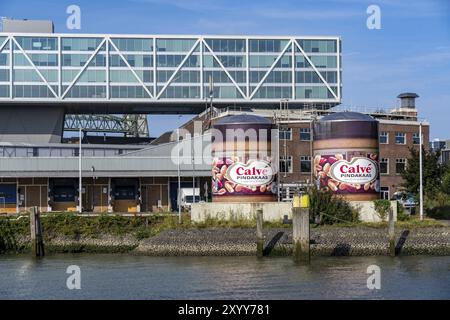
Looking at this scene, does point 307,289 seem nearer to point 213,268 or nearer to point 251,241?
point 213,268

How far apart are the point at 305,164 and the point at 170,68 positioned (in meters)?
31.9

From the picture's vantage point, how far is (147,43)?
114125 millimetres

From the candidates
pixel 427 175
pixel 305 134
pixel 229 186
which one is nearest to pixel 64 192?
pixel 305 134

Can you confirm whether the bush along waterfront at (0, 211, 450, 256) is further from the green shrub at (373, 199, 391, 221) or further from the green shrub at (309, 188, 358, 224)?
the green shrub at (373, 199, 391, 221)

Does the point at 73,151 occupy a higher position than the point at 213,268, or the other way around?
the point at 73,151

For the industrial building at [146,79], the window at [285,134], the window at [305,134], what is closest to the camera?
the window at [285,134]

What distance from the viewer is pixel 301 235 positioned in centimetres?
4672

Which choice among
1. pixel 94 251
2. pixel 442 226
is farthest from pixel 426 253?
pixel 94 251

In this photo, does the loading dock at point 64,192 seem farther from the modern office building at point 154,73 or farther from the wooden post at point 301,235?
the wooden post at point 301,235

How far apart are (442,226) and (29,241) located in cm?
2682

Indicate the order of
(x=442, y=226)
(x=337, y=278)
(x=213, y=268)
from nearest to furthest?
(x=337, y=278), (x=213, y=268), (x=442, y=226)

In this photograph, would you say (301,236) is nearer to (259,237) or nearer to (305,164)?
(259,237)

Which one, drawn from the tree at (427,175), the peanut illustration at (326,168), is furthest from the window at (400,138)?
the peanut illustration at (326,168)

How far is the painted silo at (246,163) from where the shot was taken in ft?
191
